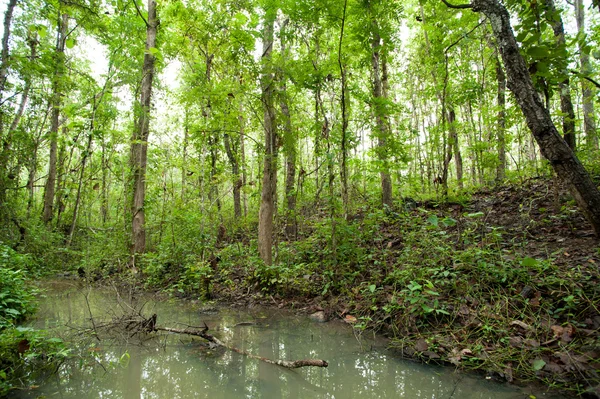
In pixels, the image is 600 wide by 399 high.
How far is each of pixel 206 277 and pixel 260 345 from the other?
2.68 metres

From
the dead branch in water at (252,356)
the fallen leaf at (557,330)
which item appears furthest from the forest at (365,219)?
the dead branch in water at (252,356)

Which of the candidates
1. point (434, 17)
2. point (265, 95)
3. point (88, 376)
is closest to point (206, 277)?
point (88, 376)

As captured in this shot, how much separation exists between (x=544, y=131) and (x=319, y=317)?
374 centimetres

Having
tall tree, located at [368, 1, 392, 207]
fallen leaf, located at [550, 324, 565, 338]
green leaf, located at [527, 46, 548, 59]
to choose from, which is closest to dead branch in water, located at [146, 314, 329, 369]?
fallen leaf, located at [550, 324, 565, 338]

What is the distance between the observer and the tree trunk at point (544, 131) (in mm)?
3672

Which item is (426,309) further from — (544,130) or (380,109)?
(380,109)

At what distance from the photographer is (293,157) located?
23.1 ft

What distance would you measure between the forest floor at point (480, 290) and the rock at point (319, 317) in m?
0.04

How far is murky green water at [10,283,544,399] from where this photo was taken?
107 inches

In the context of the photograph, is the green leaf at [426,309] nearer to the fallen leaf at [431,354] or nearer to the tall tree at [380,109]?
the fallen leaf at [431,354]

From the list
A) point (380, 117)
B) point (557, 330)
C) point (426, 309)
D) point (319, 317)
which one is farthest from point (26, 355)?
point (380, 117)

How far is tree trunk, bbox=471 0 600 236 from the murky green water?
2.39m

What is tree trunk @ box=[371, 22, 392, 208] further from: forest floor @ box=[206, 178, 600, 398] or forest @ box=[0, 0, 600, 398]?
forest floor @ box=[206, 178, 600, 398]

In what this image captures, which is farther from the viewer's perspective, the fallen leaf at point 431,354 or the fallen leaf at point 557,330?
the fallen leaf at point 431,354
